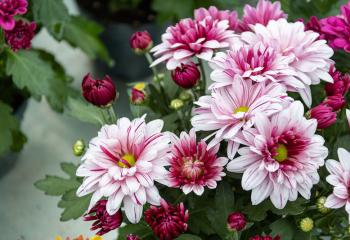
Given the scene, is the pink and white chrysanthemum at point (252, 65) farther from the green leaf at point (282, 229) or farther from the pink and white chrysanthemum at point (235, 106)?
the green leaf at point (282, 229)

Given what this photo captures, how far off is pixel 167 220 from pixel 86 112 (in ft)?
0.81

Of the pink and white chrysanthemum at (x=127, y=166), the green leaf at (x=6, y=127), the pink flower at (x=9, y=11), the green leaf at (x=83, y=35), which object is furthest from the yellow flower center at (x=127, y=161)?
the green leaf at (x=83, y=35)

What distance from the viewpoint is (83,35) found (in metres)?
1.10

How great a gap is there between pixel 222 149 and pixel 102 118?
0.54 ft

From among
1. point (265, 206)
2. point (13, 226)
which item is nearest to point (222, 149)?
point (265, 206)

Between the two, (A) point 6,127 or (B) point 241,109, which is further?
(A) point 6,127

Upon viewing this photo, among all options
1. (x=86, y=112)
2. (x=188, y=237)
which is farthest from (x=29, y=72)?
(x=188, y=237)

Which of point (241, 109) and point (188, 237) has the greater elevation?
point (241, 109)

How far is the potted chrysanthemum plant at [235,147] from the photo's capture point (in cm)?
50

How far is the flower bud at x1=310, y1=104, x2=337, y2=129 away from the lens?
0.53 m

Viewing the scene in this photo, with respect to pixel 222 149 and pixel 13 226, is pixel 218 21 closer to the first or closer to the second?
pixel 222 149

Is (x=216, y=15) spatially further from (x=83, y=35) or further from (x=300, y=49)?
(x=83, y=35)

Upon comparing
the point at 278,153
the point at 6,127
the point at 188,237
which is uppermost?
the point at 278,153

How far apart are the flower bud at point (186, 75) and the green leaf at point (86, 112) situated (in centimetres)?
13
